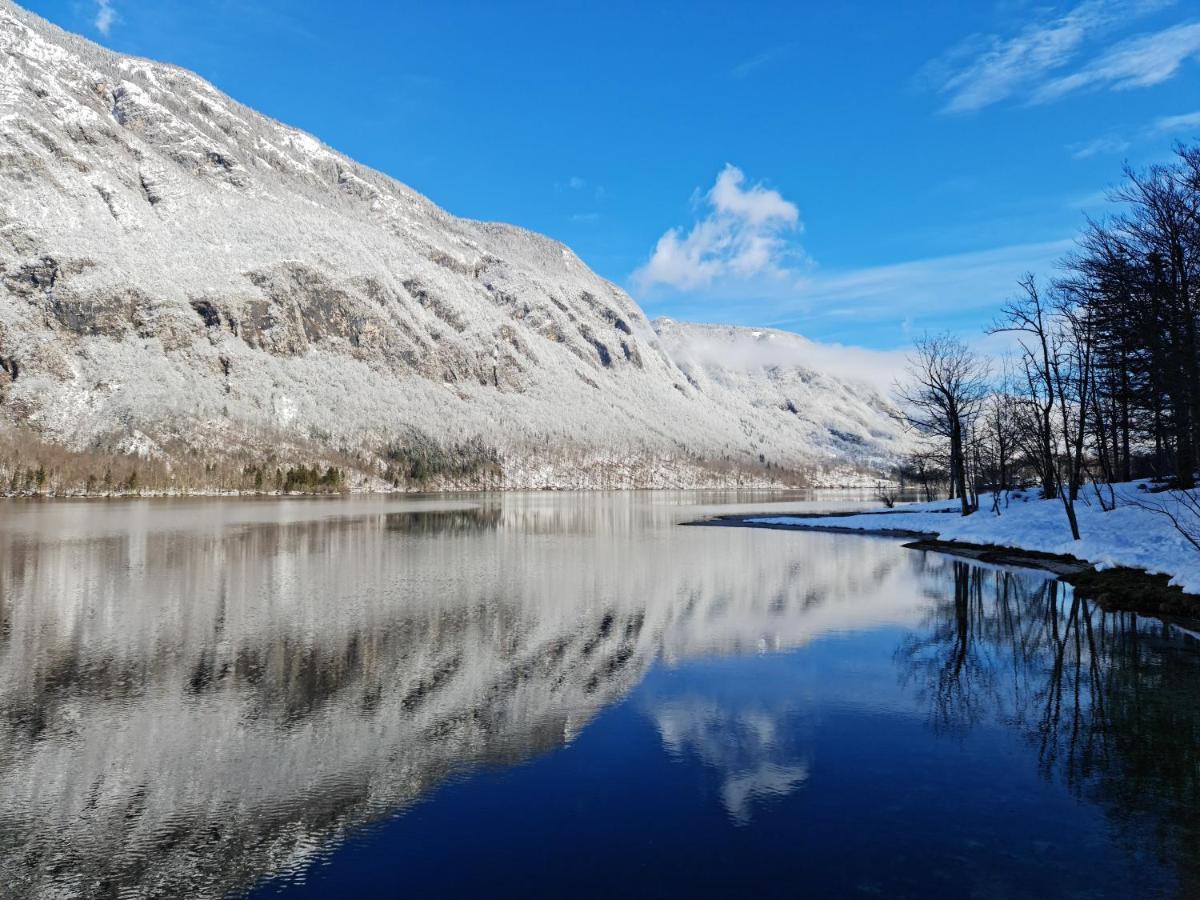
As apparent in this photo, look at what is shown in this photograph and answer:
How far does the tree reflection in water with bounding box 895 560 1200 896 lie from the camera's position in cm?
893

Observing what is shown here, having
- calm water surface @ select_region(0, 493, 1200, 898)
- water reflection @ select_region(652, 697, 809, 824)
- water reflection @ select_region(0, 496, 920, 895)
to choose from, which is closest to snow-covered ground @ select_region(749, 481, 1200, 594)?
calm water surface @ select_region(0, 493, 1200, 898)

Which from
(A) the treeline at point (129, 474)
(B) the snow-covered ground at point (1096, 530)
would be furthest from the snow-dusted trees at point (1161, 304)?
(A) the treeline at point (129, 474)

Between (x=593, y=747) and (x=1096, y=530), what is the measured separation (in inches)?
1151

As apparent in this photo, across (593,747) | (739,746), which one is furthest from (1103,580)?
(593,747)

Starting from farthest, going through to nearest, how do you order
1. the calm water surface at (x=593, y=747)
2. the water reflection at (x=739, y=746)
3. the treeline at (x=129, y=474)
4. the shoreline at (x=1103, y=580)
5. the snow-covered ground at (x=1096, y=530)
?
the treeline at (x=129, y=474) < the snow-covered ground at (x=1096, y=530) < the shoreline at (x=1103, y=580) < the water reflection at (x=739, y=746) < the calm water surface at (x=593, y=747)

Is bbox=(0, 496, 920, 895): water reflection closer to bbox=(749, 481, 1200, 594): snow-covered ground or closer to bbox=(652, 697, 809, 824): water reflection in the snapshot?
bbox=(652, 697, 809, 824): water reflection

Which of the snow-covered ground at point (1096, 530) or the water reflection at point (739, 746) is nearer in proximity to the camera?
the water reflection at point (739, 746)

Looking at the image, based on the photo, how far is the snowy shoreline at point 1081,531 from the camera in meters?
24.2

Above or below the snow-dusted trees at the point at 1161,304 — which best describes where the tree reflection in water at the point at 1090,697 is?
below

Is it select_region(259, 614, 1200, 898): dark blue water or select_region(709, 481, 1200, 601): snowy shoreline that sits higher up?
select_region(709, 481, 1200, 601): snowy shoreline

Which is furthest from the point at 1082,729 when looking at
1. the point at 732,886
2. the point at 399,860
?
the point at 399,860

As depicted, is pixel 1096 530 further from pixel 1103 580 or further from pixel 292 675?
pixel 292 675

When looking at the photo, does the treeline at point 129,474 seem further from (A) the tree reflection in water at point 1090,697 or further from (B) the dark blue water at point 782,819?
(A) the tree reflection in water at point 1090,697

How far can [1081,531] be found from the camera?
1296 inches
